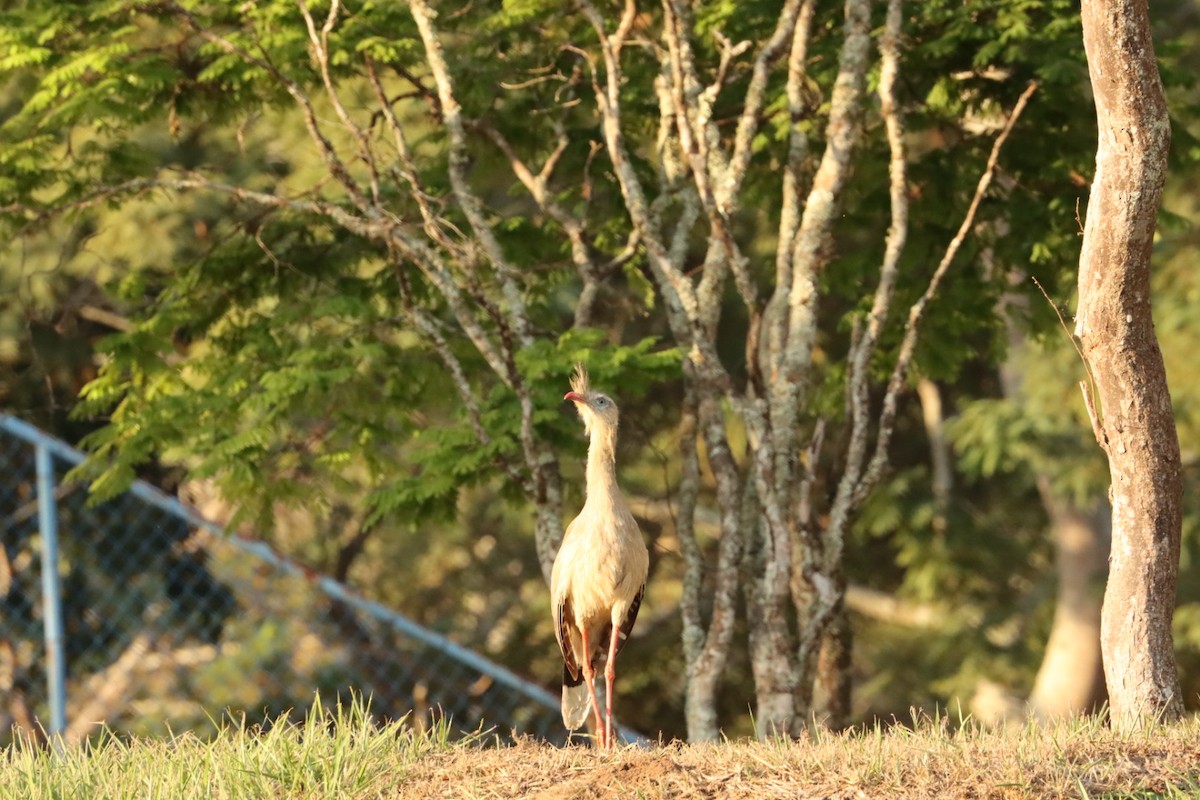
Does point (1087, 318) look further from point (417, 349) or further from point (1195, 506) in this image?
point (1195, 506)

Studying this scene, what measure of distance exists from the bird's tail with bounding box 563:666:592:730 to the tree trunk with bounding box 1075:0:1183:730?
2.59 m

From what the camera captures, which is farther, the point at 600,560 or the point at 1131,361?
Result: the point at 600,560

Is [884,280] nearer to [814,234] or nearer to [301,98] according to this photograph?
[814,234]

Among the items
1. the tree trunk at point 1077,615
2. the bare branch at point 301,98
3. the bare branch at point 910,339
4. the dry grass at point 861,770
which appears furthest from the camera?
the tree trunk at point 1077,615

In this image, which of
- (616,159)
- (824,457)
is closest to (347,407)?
(616,159)

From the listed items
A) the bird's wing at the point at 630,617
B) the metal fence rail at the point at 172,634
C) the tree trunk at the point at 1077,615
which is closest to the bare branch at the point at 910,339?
the bird's wing at the point at 630,617

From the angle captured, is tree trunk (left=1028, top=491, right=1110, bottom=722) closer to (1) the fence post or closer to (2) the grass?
(1) the fence post

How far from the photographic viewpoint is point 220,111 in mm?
10344

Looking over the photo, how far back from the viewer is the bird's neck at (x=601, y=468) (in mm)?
7218

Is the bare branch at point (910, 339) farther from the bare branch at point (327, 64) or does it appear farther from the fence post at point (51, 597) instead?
the fence post at point (51, 597)

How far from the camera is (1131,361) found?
6.41m

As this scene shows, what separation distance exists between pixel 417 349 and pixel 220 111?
203 centimetres

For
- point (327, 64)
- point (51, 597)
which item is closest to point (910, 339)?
point (327, 64)

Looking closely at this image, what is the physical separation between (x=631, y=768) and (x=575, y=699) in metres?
2.69
